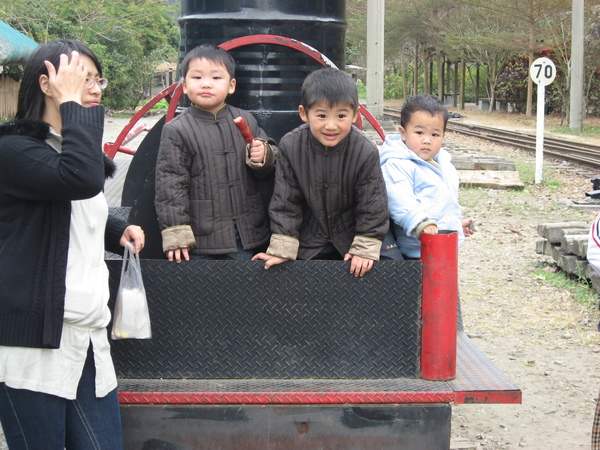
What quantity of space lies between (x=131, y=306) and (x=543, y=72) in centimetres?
1266

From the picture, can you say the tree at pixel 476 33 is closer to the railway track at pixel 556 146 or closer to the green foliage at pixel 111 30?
the railway track at pixel 556 146

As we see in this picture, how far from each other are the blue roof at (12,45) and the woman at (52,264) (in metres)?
23.1

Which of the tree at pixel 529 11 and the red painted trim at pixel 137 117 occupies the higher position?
the tree at pixel 529 11

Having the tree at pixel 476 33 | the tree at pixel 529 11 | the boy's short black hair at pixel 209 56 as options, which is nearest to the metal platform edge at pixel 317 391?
the boy's short black hair at pixel 209 56

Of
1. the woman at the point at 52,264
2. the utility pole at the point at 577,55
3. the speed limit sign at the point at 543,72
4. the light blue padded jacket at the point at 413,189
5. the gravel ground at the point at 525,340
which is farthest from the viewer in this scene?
the utility pole at the point at 577,55

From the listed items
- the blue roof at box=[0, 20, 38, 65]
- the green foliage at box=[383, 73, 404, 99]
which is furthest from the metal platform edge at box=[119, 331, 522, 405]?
the green foliage at box=[383, 73, 404, 99]

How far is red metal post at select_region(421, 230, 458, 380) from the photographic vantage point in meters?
2.83

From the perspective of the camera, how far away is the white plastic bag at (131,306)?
8.85 feet

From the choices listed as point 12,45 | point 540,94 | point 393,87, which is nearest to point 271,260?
point 540,94

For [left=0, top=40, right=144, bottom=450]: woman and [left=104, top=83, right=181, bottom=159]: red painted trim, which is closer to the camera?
[left=0, top=40, right=144, bottom=450]: woman

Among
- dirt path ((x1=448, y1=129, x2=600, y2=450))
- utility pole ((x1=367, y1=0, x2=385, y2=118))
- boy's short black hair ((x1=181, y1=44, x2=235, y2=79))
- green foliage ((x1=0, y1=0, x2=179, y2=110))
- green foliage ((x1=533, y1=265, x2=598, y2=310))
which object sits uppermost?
green foliage ((x1=0, y1=0, x2=179, y2=110))

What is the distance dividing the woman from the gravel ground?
1.72m

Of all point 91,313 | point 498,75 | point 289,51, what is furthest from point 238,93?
point 498,75

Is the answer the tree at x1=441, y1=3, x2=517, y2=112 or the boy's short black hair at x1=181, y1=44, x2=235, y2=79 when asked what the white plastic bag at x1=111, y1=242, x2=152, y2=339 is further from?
the tree at x1=441, y1=3, x2=517, y2=112
